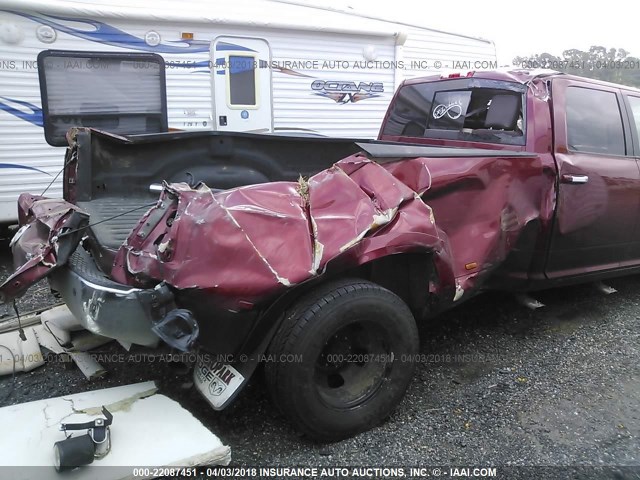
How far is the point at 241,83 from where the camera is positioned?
6297 millimetres

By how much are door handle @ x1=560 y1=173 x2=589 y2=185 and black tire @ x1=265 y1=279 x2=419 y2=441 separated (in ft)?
5.11

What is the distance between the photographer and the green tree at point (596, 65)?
7.16 m

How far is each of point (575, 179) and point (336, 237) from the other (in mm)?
1993

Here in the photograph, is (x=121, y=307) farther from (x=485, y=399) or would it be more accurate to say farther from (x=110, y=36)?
(x=110, y=36)

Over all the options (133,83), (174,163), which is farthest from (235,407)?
(133,83)

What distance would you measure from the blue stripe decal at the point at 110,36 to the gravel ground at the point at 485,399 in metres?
3.02

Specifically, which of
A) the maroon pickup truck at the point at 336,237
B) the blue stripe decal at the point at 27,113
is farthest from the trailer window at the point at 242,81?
the maroon pickup truck at the point at 336,237

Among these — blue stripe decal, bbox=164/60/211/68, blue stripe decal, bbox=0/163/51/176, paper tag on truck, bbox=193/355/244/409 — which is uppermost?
blue stripe decal, bbox=164/60/211/68

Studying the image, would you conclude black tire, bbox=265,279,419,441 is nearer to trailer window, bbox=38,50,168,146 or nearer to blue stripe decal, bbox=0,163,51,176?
trailer window, bbox=38,50,168,146

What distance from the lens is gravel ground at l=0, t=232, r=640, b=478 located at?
2.58m

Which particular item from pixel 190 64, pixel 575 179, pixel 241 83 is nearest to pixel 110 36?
pixel 190 64

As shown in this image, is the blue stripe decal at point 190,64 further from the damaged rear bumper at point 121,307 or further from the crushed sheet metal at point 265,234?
the damaged rear bumper at point 121,307

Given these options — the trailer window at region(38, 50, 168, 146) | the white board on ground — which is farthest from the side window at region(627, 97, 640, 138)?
the trailer window at region(38, 50, 168, 146)

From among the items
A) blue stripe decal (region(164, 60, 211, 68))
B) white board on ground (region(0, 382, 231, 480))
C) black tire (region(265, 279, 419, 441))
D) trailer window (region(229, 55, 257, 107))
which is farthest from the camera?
trailer window (region(229, 55, 257, 107))
